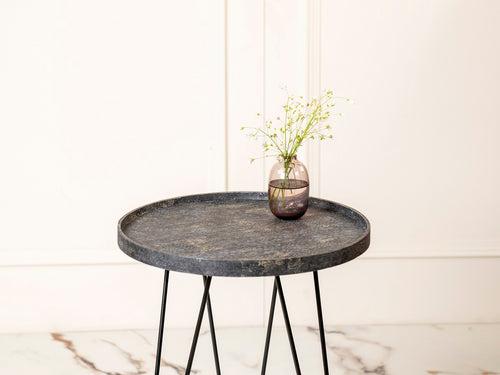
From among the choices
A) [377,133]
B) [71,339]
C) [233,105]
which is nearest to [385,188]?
[377,133]

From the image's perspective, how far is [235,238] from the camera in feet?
5.74

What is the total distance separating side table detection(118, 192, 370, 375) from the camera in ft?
4.99

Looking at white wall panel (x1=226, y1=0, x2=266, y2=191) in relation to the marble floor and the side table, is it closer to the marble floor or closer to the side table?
the side table

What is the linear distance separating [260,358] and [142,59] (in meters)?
1.29

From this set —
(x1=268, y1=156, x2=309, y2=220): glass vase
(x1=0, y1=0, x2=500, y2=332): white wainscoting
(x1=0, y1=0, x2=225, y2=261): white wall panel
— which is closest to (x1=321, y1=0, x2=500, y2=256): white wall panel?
(x1=0, y1=0, x2=500, y2=332): white wainscoting

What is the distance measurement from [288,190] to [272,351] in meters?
0.98

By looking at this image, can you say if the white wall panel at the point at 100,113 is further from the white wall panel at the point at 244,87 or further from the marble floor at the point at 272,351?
the marble floor at the point at 272,351

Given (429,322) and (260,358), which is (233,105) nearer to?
(260,358)

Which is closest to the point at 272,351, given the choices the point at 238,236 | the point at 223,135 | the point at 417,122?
the point at 223,135

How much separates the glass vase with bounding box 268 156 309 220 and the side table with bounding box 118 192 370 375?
34 millimetres

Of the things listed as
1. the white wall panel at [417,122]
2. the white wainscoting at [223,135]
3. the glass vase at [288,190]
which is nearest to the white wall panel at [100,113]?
the white wainscoting at [223,135]

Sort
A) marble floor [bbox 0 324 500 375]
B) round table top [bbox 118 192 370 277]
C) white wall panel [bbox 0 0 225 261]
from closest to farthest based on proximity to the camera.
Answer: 1. round table top [bbox 118 192 370 277]
2. marble floor [bbox 0 324 500 375]
3. white wall panel [bbox 0 0 225 261]

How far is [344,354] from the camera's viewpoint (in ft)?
8.47

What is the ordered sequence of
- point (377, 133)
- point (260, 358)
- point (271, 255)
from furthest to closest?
point (377, 133)
point (260, 358)
point (271, 255)
